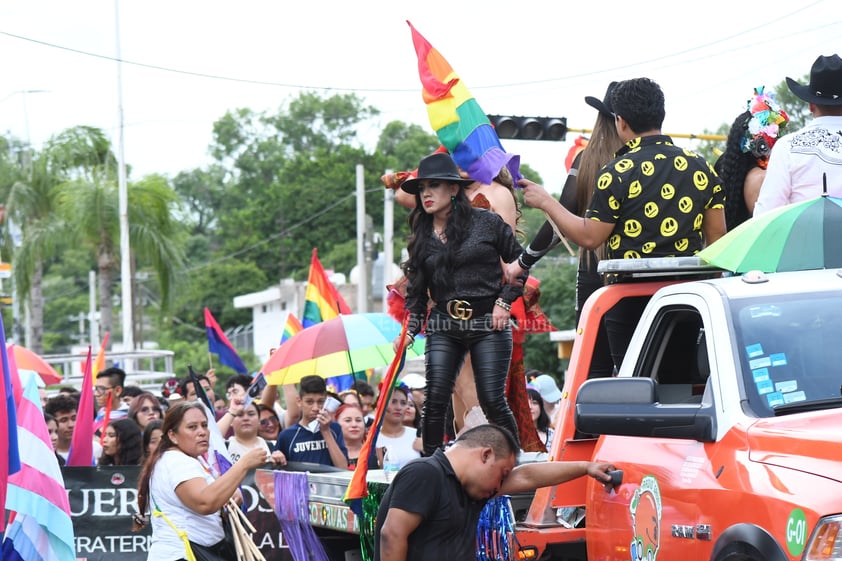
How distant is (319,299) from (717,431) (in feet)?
39.2

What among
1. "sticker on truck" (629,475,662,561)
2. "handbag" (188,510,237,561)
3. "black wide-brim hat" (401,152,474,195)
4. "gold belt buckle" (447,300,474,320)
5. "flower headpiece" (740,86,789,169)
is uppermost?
"flower headpiece" (740,86,789,169)

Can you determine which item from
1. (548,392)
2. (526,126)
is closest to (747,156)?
(548,392)

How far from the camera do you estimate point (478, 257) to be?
7.75 m

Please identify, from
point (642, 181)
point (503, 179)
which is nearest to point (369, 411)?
point (503, 179)

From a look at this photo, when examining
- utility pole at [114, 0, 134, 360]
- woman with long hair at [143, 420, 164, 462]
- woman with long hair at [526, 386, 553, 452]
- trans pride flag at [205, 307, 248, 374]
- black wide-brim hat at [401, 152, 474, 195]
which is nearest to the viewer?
black wide-brim hat at [401, 152, 474, 195]

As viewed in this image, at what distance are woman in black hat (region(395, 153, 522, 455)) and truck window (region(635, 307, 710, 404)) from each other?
161cm

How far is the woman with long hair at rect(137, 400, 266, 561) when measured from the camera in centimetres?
757

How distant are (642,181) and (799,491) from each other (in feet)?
8.45

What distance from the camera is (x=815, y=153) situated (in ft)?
22.0

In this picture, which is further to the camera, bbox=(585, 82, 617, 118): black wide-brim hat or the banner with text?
the banner with text

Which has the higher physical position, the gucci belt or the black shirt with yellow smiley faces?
the black shirt with yellow smiley faces

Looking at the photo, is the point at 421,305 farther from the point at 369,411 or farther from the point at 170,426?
Result: the point at 369,411

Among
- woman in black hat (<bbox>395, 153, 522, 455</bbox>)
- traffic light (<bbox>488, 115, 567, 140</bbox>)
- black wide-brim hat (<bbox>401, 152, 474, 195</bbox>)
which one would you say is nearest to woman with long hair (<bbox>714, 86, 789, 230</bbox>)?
woman in black hat (<bbox>395, 153, 522, 455</bbox>)

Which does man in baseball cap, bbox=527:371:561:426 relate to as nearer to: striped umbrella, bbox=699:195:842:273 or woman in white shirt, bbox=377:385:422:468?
woman in white shirt, bbox=377:385:422:468
